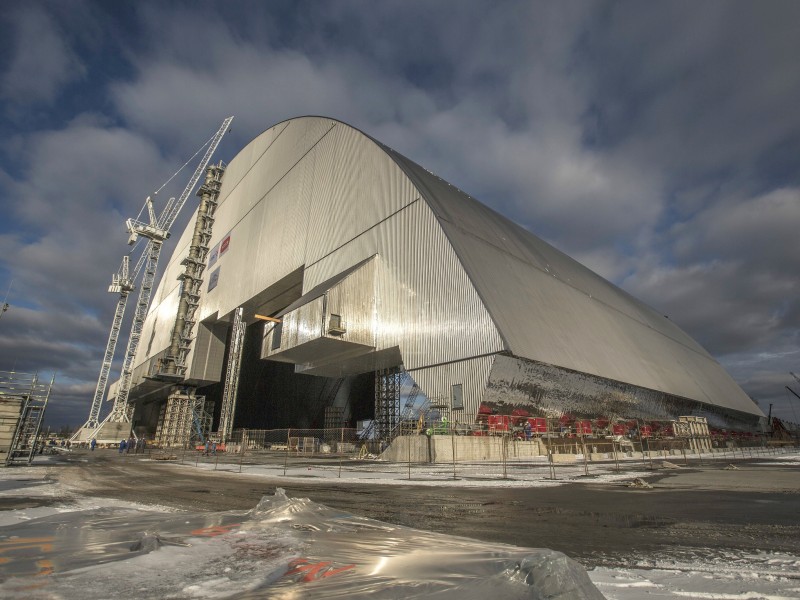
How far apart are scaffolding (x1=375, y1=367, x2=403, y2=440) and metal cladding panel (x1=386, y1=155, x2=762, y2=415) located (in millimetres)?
10792

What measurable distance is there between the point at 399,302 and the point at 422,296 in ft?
6.91

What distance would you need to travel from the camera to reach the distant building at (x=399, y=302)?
976 inches

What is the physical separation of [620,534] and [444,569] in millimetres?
3810

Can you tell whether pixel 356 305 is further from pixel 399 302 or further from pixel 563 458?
pixel 563 458

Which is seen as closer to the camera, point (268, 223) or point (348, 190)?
point (348, 190)

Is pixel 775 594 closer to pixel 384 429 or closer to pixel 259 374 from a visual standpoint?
pixel 384 429

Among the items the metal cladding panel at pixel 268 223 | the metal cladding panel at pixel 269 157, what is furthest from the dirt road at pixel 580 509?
the metal cladding panel at pixel 269 157

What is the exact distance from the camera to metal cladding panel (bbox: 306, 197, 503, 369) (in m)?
23.9

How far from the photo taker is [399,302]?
92.4 feet

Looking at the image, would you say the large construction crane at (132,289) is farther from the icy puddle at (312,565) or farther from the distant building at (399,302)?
the icy puddle at (312,565)

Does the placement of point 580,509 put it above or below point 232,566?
below

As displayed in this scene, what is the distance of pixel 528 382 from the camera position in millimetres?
24578

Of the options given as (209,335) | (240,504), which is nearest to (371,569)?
(240,504)

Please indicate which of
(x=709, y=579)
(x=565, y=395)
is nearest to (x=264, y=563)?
(x=709, y=579)
